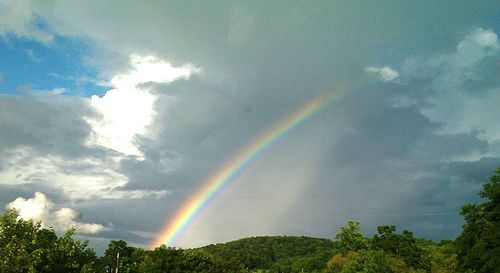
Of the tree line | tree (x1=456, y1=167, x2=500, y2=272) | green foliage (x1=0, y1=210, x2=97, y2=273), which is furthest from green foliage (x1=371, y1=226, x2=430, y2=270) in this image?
green foliage (x1=0, y1=210, x2=97, y2=273)

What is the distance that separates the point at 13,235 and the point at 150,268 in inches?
1844

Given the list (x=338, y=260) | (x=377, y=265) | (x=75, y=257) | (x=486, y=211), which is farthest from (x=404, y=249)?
(x=75, y=257)

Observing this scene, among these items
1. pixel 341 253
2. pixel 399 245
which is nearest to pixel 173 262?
pixel 341 253

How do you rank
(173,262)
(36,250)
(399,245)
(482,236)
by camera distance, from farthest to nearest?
(399,245) < (173,262) < (482,236) < (36,250)

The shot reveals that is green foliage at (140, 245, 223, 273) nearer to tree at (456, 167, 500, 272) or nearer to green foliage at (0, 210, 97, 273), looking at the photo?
green foliage at (0, 210, 97, 273)

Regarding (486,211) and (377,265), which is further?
(486,211)

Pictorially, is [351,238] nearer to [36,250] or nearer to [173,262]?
[173,262]

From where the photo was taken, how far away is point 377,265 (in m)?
64.4

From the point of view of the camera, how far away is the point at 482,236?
219 ft

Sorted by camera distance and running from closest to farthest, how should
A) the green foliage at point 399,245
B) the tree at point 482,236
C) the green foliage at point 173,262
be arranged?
the tree at point 482,236
the green foliage at point 173,262
the green foliage at point 399,245

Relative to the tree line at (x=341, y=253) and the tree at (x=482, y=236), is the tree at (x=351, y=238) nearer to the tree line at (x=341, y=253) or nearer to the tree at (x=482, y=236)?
the tree line at (x=341, y=253)

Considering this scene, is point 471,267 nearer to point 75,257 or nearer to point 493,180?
point 493,180

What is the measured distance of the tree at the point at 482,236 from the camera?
209ft

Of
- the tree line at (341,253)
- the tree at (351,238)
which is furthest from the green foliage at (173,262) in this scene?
the tree at (351,238)
